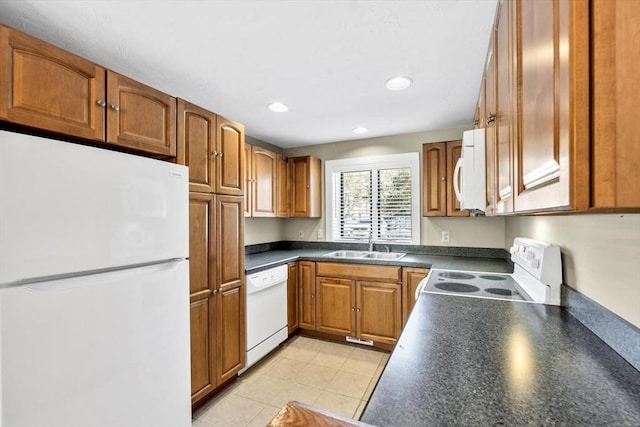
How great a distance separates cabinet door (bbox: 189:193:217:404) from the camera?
1.90 meters

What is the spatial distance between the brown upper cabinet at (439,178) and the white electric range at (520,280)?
85 cm

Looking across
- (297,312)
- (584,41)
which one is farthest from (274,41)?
(297,312)

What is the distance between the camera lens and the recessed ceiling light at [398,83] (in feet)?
6.43

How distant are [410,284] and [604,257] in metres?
1.76

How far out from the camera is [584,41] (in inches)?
16.9

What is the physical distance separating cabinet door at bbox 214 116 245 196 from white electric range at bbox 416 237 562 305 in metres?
1.51

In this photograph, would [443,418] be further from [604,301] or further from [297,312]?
[297,312]

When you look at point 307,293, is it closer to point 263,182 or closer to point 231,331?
point 231,331

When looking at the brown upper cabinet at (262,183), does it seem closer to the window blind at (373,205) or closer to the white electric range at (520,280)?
the window blind at (373,205)

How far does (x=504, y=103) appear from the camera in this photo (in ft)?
3.46

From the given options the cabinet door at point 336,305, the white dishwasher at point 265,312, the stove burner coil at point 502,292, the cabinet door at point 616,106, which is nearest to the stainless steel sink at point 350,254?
the cabinet door at point 336,305

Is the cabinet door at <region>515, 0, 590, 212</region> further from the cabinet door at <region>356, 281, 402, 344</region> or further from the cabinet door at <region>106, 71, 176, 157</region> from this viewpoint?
the cabinet door at <region>356, 281, 402, 344</region>

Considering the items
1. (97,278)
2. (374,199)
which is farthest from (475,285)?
(97,278)

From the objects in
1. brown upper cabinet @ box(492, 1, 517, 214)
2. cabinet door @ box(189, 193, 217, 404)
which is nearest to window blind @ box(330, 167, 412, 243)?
cabinet door @ box(189, 193, 217, 404)
